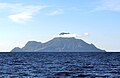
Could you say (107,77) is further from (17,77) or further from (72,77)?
(17,77)

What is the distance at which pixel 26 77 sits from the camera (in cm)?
5588

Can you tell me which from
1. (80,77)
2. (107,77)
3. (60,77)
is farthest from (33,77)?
(107,77)

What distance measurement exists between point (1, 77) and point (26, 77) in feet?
14.2

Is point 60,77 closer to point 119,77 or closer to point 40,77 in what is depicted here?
point 40,77

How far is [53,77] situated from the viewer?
55.4 metres

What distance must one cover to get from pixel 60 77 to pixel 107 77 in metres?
8.32

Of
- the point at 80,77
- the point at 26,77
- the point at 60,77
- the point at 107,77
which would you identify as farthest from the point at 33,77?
the point at 107,77

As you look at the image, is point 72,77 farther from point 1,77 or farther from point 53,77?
point 1,77

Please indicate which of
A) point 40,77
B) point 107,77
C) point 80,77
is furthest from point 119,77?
point 40,77

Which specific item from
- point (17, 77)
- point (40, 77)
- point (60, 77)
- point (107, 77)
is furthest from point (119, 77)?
point (17, 77)

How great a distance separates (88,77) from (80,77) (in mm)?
1379

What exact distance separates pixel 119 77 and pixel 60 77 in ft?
33.7

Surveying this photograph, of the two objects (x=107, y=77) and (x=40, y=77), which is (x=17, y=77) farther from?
(x=107, y=77)

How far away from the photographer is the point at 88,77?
181 ft
